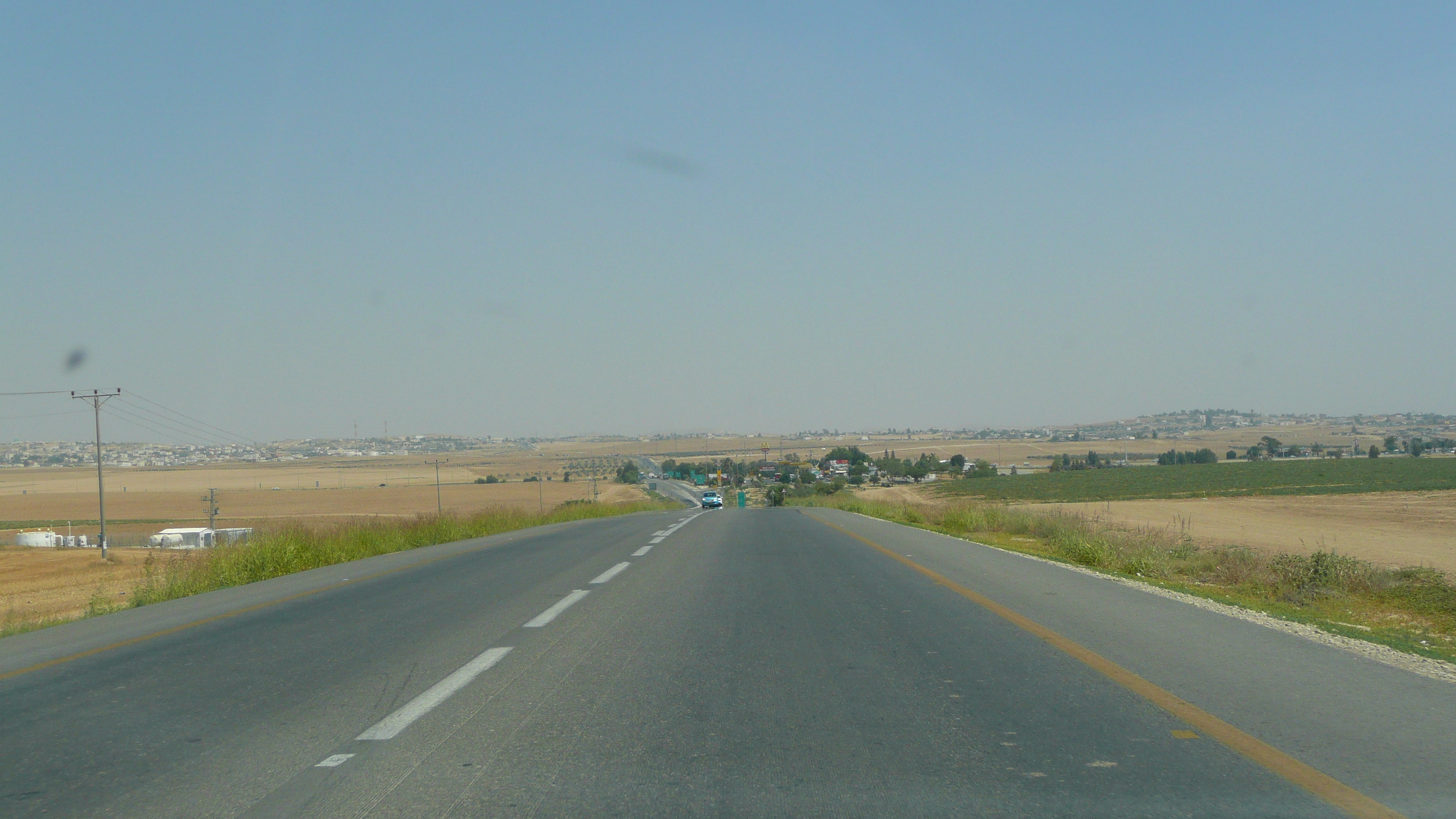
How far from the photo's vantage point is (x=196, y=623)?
9891 millimetres

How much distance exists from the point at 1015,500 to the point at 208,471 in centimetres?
17839

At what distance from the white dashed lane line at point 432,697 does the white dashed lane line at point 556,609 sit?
132 cm

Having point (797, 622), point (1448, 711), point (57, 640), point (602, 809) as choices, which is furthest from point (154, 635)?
point (1448, 711)

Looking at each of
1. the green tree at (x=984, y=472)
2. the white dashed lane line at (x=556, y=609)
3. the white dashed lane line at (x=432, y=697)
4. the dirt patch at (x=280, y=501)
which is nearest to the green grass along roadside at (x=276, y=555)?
the white dashed lane line at (x=556, y=609)

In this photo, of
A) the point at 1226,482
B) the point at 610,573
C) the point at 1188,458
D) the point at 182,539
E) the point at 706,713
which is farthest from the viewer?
the point at 1188,458

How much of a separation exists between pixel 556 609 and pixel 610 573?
367 cm

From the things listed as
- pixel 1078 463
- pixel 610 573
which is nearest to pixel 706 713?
pixel 610 573

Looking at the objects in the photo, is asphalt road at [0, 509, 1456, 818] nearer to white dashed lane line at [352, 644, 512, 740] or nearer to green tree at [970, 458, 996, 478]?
white dashed lane line at [352, 644, 512, 740]

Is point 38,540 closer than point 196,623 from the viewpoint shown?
No

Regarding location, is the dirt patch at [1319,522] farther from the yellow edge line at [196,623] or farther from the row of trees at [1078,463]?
the row of trees at [1078,463]

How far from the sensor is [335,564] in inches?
696

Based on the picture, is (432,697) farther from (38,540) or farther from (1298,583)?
(38,540)

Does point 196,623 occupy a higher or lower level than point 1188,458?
higher

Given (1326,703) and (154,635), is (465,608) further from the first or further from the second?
(1326,703)
